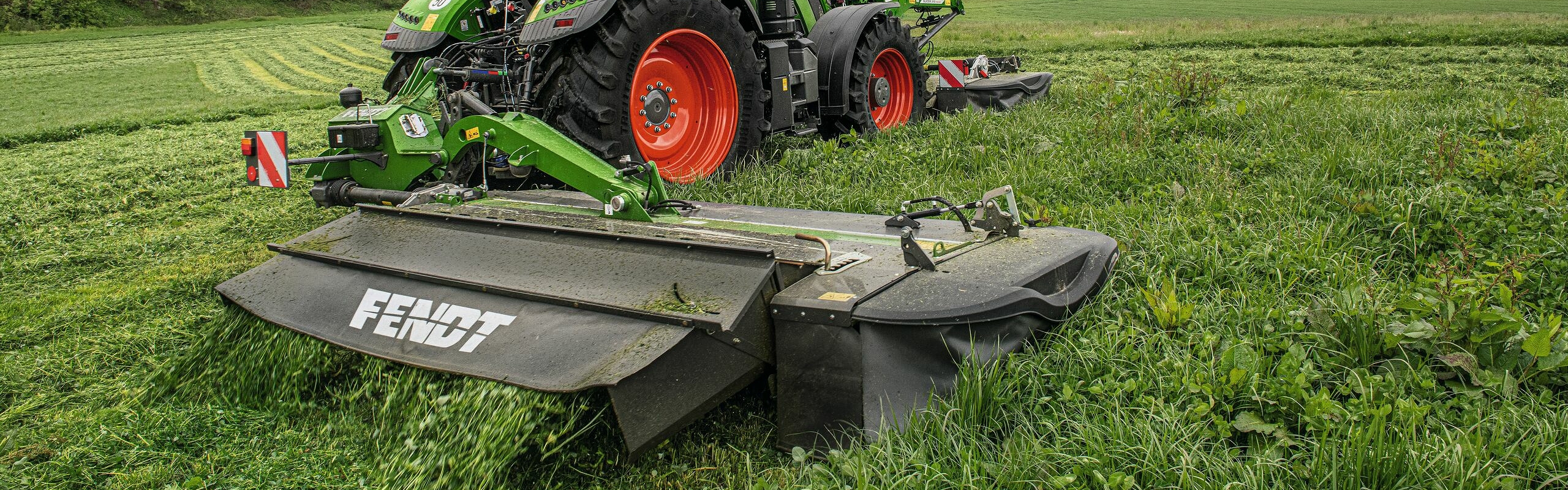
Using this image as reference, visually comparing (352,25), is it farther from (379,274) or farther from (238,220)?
(379,274)

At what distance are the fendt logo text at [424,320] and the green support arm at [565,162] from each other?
773 mm

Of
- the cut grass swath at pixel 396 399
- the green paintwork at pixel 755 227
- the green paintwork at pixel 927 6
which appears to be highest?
the green paintwork at pixel 927 6

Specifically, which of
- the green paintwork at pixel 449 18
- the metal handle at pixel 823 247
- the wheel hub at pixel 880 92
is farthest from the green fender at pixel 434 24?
the metal handle at pixel 823 247

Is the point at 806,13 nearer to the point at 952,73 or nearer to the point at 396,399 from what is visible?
the point at 952,73

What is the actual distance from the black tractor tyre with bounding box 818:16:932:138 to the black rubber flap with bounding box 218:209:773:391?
10.6ft

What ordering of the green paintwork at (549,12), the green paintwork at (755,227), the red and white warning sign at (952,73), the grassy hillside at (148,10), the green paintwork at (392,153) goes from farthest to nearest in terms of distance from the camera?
the grassy hillside at (148,10) → the red and white warning sign at (952,73) → the green paintwork at (549,12) → the green paintwork at (392,153) → the green paintwork at (755,227)

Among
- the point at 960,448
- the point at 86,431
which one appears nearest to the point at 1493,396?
the point at 960,448

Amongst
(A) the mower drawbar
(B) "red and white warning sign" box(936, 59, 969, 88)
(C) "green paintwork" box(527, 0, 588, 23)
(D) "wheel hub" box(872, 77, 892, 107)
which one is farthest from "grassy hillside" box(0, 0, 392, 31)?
(A) the mower drawbar

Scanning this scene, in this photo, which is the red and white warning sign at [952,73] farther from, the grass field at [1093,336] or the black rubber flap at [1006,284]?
the black rubber flap at [1006,284]

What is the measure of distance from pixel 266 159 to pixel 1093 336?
3054mm

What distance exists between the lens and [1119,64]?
39.0ft

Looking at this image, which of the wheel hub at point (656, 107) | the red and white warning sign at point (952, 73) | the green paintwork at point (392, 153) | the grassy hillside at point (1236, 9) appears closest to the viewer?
the green paintwork at point (392, 153)

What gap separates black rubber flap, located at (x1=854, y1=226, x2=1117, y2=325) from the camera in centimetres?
245

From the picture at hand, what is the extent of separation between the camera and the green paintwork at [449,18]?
5270mm
